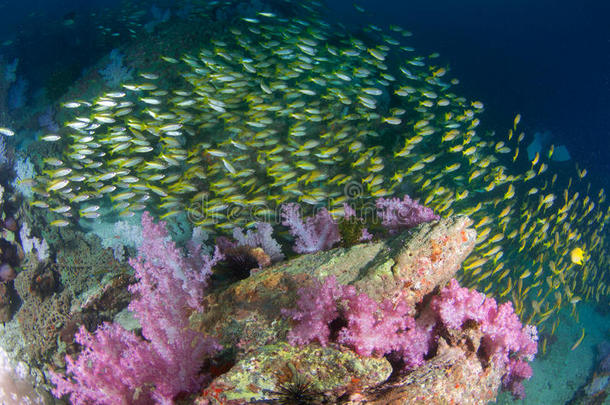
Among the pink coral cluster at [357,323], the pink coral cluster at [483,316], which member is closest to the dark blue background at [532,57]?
the pink coral cluster at [483,316]

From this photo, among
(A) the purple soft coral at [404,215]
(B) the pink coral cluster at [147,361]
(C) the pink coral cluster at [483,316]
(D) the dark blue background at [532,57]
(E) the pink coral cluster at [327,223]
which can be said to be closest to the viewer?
(B) the pink coral cluster at [147,361]

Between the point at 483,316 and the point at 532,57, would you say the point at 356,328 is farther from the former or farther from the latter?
the point at 532,57

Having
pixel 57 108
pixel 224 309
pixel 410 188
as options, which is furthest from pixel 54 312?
pixel 410 188

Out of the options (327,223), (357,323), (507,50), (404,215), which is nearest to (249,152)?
(327,223)

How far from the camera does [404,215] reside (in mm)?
4156

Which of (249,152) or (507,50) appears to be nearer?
(249,152)

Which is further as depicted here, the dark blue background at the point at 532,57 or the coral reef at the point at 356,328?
the dark blue background at the point at 532,57

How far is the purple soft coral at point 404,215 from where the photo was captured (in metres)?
4.07

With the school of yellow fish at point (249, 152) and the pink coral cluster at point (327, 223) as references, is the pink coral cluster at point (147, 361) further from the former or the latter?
the school of yellow fish at point (249, 152)

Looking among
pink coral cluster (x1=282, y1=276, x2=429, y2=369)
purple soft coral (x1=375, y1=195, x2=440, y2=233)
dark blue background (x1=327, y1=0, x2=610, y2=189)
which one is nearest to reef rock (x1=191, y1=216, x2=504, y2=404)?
pink coral cluster (x1=282, y1=276, x2=429, y2=369)

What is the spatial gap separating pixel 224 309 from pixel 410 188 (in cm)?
710

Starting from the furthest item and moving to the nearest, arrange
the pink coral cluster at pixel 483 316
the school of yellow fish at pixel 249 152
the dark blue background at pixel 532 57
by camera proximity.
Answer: the dark blue background at pixel 532 57, the school of yellow fish at pixel 249 152, the pink coral cluster at pixel 483 316

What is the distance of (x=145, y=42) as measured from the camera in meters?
9.96

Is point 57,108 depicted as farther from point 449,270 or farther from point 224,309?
point 449,270
